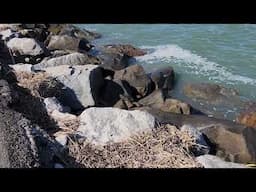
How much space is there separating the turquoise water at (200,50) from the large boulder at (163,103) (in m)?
2.06

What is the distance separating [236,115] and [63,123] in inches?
193

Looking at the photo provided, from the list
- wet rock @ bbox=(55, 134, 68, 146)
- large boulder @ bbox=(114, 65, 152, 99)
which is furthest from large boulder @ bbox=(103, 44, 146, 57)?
wet rock @ bbox=(55, 134, 68, 146)

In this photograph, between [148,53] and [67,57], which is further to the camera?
[148,53]

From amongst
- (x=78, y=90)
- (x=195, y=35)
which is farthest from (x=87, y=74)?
(x=195, y=35)

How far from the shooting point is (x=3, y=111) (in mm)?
4320

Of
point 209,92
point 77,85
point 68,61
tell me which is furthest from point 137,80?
point 77,85

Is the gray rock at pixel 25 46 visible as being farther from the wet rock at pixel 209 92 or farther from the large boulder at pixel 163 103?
the wet rock at pixel 209 92

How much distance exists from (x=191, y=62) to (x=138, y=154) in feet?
26.9

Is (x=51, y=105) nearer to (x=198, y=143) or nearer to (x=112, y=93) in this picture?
(x=198, y=143)

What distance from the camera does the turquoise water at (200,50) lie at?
11.1 metres

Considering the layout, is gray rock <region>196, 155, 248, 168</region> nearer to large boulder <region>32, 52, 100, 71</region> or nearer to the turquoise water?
large boulder <region>32, 52, 100, 71</region>

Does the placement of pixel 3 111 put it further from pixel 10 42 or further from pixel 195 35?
pixel 195 35
